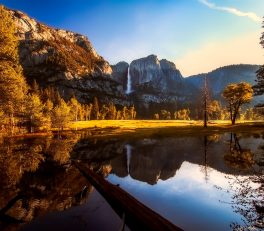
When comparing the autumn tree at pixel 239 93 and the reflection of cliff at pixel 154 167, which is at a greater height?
the autumn tree at pixel 239 93

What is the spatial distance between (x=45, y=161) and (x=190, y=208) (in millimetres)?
19026

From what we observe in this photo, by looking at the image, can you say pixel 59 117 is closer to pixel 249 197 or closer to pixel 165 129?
pixel 165 129

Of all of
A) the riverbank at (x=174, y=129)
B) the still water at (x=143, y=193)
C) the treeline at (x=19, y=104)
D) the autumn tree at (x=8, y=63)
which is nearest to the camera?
the still water at (x=143, y=193)

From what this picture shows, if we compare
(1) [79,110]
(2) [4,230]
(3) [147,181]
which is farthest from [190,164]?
(1) [79,110]

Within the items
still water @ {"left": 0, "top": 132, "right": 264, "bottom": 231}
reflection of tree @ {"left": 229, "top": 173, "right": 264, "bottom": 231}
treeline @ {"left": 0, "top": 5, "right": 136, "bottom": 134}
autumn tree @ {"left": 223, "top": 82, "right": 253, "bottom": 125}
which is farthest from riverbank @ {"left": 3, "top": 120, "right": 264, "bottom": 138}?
reflection of tree @ {"left": 229, "top": 173, "right": 264, "bottom": 231}

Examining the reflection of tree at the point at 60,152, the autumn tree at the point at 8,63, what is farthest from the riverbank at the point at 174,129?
the autumn tree at the point at 8,63

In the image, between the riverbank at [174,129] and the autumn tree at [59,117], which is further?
the autumn tree at [59,117]

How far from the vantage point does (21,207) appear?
42.5ft

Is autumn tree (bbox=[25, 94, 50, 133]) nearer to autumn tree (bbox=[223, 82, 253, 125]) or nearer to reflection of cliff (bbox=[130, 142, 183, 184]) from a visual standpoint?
reflection of cliff (bbox=[130, 142, 183, 184])

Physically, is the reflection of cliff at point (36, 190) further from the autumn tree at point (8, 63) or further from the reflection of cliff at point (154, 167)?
the autumn tree at point (8, 63)

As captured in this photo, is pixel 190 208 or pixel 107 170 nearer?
pixel 190 208

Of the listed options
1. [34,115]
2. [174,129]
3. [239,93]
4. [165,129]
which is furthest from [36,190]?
[239,93]

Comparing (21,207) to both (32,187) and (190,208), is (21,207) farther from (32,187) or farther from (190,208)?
(190,208)

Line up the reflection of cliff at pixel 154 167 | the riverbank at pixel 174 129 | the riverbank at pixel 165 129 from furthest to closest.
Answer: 1. the riverbank at pixel 165 129
2. the riverbank at pixel 174 129
3. the reflection of cliff at pixel 154 167
